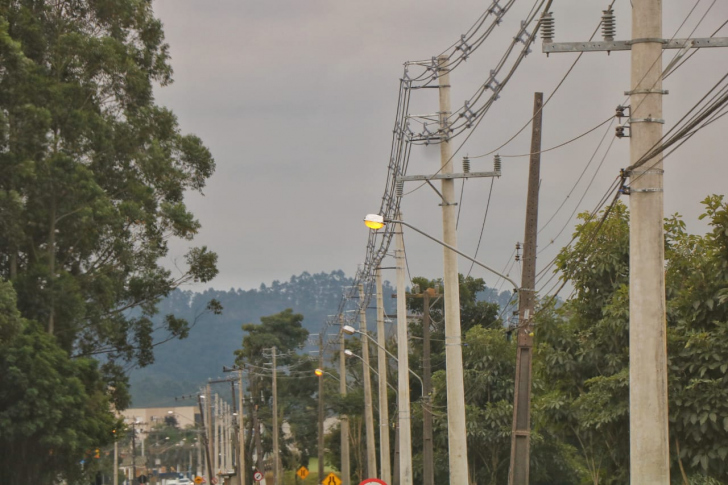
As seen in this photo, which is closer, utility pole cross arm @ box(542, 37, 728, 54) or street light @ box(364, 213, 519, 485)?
utility pole cross arm @ box(542, 37, 728, 54)

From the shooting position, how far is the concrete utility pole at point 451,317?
68.9 ft

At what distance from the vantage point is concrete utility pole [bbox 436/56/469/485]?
2100 cm

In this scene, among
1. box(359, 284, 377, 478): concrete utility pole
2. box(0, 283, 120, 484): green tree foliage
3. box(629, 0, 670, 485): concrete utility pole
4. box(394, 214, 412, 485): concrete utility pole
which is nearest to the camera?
box(629, 0, 670, 485): concrete utility pole

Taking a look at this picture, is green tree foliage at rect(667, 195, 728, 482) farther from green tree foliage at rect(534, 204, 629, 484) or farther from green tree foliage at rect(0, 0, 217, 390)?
green tree foliage at rect(0, 0, 217, 390)

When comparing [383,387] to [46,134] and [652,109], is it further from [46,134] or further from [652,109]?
[652,109]

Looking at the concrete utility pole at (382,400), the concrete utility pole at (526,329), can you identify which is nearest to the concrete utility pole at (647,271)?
the concrete utility pole at (526,329)

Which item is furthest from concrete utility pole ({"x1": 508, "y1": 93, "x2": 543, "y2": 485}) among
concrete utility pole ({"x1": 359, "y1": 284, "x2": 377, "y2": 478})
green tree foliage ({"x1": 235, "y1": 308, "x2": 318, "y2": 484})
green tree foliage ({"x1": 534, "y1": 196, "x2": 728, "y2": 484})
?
green tree foliage ({"x1": 235, "y1": 308, "x2": 318, "y2": 484})

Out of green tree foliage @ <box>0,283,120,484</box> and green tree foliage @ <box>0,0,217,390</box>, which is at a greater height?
green tree foliage @ <box>0,0,217,390</box>

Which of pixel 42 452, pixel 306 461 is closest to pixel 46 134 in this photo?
pixel 42 452

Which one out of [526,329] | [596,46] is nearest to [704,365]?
[526,329]

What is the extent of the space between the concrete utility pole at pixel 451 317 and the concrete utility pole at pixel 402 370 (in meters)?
8.79

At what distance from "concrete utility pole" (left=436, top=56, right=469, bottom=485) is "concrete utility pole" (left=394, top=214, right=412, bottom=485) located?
8793mm

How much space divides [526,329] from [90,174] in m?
21.3

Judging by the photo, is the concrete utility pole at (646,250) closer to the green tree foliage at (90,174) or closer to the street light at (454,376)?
the street light at (454,376)
